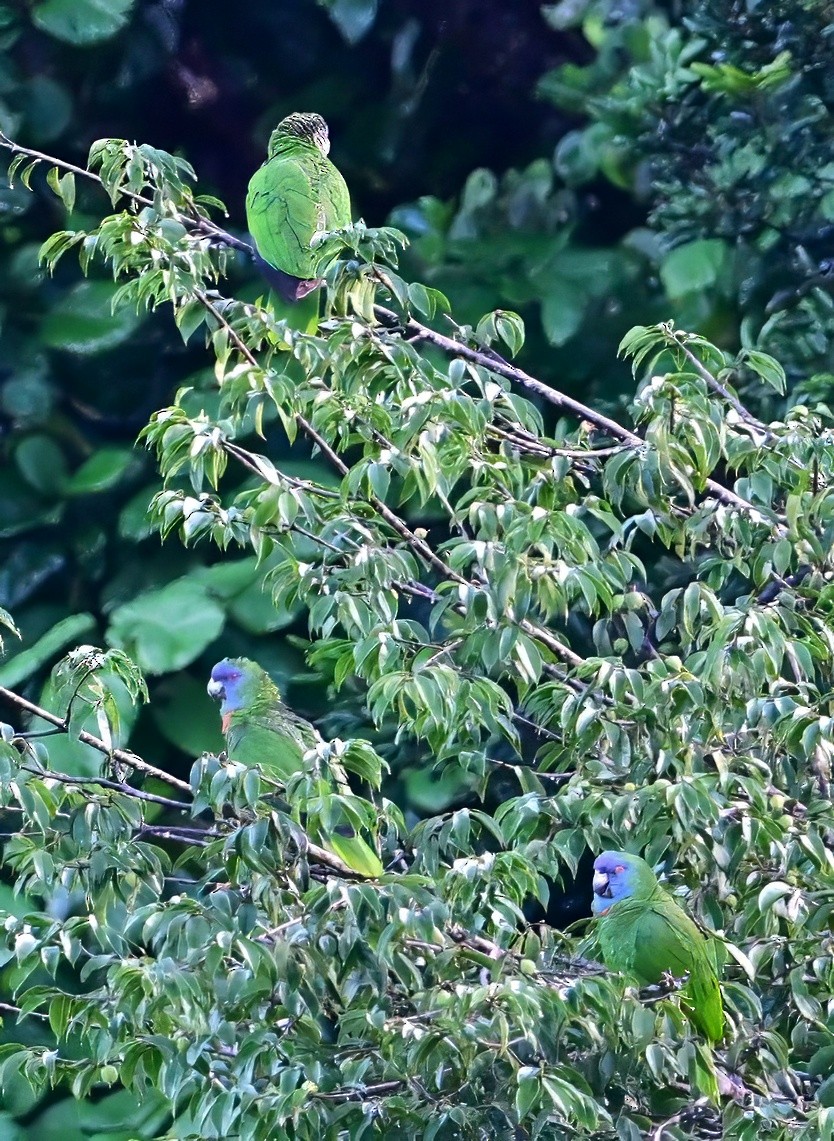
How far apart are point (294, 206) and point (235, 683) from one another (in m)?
0.67

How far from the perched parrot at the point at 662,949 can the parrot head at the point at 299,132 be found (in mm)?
1240

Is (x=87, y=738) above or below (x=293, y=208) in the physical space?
below

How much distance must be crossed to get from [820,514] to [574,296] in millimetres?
1576

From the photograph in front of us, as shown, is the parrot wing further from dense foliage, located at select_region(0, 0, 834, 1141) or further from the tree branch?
the tree branch

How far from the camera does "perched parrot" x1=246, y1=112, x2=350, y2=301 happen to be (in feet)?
6.10

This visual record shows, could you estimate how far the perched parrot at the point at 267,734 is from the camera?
1.45 m

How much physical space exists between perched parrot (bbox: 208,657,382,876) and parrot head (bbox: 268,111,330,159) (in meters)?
→ 0.79

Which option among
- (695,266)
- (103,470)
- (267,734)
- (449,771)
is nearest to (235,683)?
(267,734)

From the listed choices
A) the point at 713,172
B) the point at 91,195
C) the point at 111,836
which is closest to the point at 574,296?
the point at 713,172

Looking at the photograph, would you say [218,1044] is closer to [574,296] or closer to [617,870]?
[617,870]

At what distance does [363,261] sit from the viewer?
4.77 ft

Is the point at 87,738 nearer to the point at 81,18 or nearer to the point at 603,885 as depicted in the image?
the point at 603,885

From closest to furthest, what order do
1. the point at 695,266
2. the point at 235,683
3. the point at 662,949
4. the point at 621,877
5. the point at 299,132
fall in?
the point at 662,949, the point at 621,877, the point at 235,683, the point at 299,132, the point at 695,266

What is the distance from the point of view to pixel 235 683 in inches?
72.3
